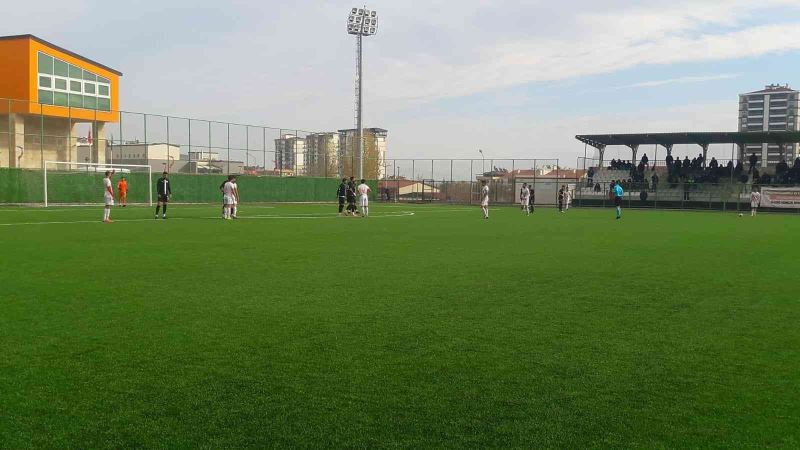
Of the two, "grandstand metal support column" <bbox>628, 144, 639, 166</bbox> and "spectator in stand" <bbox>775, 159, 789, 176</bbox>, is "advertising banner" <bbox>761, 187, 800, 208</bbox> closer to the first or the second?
"spectator in stand" <bbox>775, 159, 789, 176</bbox>

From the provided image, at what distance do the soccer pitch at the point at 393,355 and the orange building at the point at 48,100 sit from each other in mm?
33988

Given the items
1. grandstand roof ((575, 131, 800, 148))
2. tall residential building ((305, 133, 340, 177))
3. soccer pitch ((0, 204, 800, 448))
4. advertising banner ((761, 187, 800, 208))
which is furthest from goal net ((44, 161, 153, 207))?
advertising banner ((761, 187, 800, 208))

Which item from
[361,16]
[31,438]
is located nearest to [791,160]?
[361,16]

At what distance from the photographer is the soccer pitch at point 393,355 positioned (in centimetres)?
414

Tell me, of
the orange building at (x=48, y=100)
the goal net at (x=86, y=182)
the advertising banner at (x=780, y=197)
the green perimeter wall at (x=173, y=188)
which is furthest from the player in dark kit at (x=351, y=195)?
the advertising banner at (x=780, y=197)

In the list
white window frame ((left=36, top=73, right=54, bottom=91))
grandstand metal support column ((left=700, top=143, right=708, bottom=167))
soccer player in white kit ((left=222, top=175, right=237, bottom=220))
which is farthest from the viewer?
grandstand metal support column ((left=700, top=143, right=708, bottom=167))

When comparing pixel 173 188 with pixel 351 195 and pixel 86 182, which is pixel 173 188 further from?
pixel 351 195

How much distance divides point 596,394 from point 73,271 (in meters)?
8.64

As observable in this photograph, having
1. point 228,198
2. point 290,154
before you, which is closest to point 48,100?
point 290,154

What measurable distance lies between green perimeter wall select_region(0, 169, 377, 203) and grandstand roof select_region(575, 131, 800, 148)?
67.4 ft

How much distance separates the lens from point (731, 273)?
1164 cm

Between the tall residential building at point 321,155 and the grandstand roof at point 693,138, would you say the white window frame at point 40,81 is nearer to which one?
the tall residential building at point 321,155

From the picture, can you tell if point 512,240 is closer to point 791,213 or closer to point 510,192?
point 791,213

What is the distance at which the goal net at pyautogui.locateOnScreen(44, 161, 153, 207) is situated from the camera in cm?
3947
